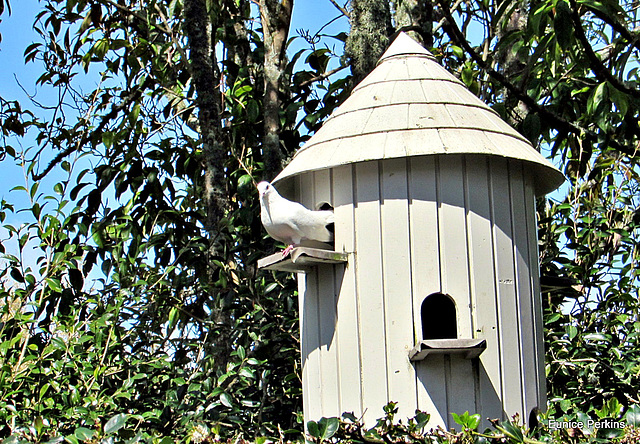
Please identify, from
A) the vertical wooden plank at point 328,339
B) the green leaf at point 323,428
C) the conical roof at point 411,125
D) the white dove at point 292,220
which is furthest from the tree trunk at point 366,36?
the green leaf at point 323,428

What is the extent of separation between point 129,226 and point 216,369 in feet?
4.19

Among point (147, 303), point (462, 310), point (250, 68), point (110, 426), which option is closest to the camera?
point (110, 426)

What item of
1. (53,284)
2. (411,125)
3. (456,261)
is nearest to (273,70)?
(53,284)

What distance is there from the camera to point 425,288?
138 inches

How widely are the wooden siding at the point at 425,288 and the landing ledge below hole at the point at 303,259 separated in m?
0.06

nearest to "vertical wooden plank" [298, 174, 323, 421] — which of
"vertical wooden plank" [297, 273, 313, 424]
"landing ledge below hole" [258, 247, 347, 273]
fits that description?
"vertical wooden plank" [297, 273, 313, 424]

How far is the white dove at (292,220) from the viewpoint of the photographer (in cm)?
372

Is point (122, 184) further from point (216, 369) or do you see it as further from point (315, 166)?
point (315, 166)

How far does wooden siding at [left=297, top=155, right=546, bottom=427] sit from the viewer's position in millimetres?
3496

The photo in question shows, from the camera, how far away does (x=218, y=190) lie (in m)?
5.40

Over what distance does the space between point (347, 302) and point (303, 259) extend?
295mm

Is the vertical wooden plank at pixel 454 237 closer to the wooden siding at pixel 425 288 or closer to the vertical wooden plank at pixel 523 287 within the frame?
the wooden siding at pixel 425 288

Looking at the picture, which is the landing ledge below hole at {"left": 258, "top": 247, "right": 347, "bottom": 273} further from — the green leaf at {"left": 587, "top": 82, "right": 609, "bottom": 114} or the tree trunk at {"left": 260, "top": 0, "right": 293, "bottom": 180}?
the green leaf at {"left": 587, "top": 82, "right": 609, "bottom": 114}

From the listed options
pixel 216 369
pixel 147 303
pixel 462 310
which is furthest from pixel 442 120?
pixel 147 303
